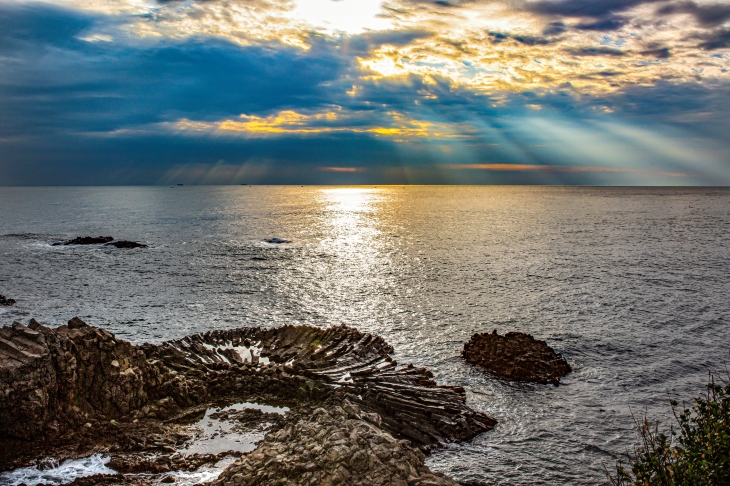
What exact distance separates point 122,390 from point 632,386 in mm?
20611

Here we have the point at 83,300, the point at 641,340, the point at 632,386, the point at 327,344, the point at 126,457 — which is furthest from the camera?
the point at 83,300

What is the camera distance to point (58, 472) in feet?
44.4

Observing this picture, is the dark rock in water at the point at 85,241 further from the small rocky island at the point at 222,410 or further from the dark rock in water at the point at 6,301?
the small rocky island at the point at 222,410

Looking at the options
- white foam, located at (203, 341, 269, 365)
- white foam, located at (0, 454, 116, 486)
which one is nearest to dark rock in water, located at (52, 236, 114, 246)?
white foam, located at (203, 341, 269, 365)

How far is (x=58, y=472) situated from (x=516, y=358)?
58.9ft

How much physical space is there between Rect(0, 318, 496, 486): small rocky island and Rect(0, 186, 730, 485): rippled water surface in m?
2.65

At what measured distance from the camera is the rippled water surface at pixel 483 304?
1778 centimetres

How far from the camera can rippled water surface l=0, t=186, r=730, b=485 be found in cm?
1778

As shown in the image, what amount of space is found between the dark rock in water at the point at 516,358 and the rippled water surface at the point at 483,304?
0.68m

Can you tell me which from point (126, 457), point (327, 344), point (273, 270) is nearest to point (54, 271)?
point (273, 270)

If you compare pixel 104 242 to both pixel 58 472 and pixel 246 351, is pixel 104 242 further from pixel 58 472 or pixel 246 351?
pixel 58 472

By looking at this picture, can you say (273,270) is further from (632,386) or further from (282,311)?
(632,386)

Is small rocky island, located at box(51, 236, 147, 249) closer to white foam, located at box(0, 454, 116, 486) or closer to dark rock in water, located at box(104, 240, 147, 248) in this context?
dark rock in water, located at box(104, 240, 147, 248)

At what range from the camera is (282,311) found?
34.3 metres
